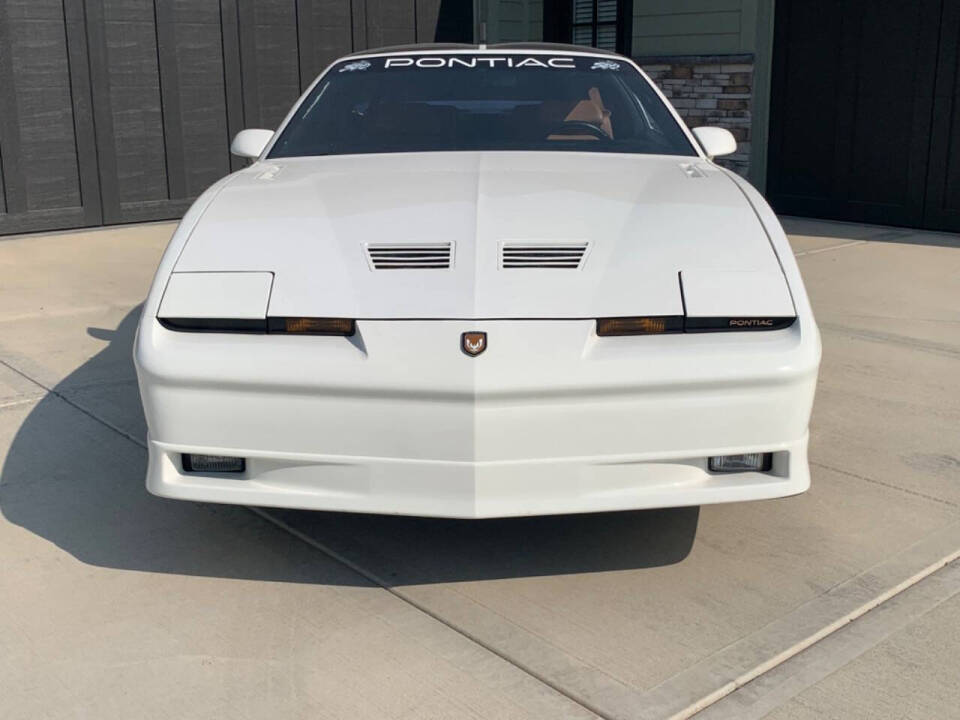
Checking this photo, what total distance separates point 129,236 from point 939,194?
7.46 m

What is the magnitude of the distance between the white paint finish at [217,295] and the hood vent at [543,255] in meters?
0.65

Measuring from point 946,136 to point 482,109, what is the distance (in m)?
6.98

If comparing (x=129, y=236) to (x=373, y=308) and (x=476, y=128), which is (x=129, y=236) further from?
(x=373, y=308)

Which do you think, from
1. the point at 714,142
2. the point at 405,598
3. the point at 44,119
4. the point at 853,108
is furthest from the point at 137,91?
the point at 405,598


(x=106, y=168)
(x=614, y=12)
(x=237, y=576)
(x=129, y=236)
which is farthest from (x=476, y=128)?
(x=614, y=12)

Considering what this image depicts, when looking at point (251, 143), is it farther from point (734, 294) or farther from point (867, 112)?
point (867, 112)

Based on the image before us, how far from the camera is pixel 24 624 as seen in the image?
2926 mm

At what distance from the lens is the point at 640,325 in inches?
113

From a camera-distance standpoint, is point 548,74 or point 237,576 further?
point 548,74

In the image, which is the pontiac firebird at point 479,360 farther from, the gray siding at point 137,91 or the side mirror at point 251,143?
the gray siding at point 137,91

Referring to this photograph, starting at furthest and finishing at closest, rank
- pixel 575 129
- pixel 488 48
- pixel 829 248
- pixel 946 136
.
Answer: pixel 946 136
pixel 829 248
pixel 488 48
pixel 575 129

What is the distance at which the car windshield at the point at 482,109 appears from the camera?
166 inches

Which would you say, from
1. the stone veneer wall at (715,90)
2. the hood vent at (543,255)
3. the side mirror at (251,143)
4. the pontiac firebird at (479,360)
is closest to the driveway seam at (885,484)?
the pontiac firebird at (479,360)

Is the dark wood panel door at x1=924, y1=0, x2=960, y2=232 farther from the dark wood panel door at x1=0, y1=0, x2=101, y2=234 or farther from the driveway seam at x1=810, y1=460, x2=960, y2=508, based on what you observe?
the dark wood panel door at x1=0, y1=0, x2=101, y2=234
